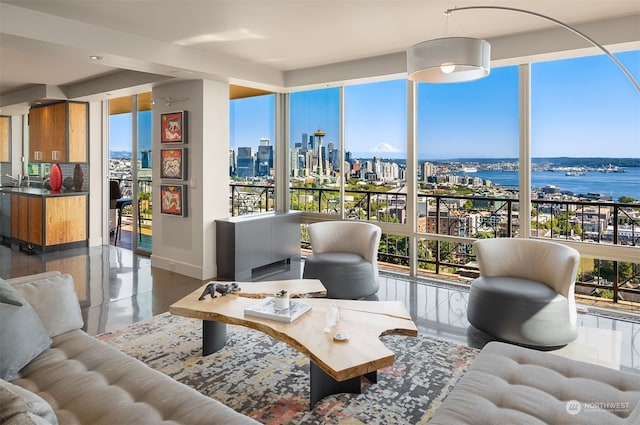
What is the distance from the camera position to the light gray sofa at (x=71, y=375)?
171 cm

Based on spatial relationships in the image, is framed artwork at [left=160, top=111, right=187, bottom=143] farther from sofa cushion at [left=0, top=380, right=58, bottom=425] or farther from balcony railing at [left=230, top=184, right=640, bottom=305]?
sofa cushion at [left=0, top=380, right=58, bottom=425]

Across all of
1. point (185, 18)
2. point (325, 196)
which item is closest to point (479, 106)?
point (325, 196)

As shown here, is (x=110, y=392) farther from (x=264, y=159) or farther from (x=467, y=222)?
(x=264, y=159)

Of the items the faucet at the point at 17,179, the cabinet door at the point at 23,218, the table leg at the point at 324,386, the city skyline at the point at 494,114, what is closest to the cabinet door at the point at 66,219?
the cabinet door at the point at 23,218

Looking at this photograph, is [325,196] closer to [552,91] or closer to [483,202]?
[483,202]

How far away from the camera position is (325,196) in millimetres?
6324

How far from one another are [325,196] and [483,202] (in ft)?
7.33

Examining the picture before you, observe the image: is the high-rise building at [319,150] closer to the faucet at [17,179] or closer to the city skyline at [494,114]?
the city skyline at [494,114]

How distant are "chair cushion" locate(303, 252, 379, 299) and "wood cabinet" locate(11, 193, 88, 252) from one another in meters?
4.75

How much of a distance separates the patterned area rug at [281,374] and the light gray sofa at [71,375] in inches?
28.3

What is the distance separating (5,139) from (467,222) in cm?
944

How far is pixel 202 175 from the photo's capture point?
545 cm

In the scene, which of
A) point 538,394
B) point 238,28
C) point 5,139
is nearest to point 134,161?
point 238,28

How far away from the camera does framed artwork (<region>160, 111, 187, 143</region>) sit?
5.52 meters
